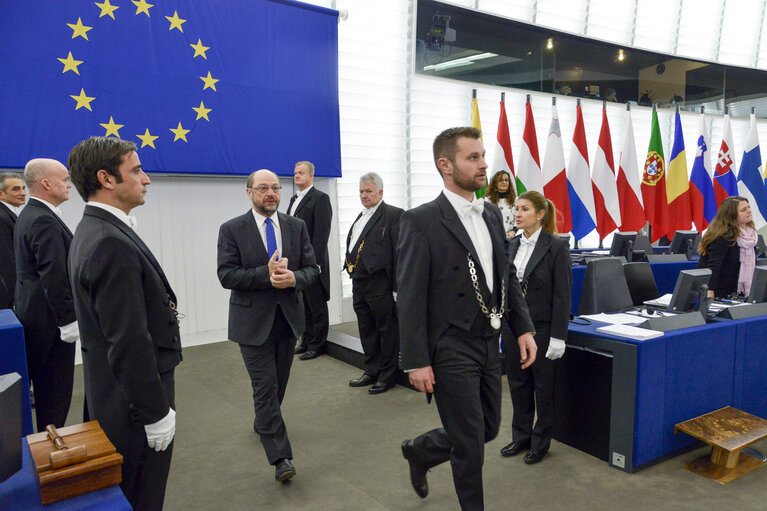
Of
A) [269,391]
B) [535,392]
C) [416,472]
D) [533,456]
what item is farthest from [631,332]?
[269,391]

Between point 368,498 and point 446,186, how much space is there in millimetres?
1552

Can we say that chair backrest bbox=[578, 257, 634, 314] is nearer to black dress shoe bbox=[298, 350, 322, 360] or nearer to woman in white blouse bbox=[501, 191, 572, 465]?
woman in white blouse bbox=[501, 191, 572, 465]

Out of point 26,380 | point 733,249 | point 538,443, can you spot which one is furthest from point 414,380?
point 733,249

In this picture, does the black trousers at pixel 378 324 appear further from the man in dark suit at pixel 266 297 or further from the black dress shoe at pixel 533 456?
the black dress shoe at pixel 533 456

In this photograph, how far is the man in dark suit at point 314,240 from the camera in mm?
4867

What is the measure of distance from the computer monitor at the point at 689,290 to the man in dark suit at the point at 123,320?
9.24 feet

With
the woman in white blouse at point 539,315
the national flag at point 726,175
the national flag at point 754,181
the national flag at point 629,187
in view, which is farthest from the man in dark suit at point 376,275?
the national flag at point 754,181

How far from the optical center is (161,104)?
519 centimetres

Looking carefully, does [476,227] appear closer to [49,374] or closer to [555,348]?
[555,348]

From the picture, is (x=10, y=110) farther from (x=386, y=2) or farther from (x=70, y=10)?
(x=386, y=2)

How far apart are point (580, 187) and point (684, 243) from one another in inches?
67.9

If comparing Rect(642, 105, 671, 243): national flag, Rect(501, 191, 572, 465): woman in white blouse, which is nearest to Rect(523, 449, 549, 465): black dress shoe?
Rect(501, 191, 572, 465): woman in white blouse

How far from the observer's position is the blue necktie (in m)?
2.98

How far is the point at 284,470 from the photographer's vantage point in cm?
277
